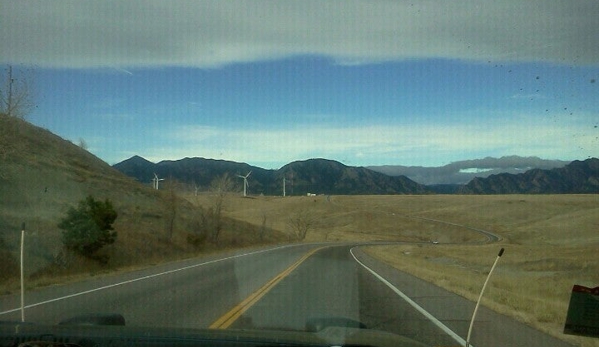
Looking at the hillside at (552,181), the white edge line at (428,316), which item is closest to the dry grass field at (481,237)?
the white edge line at (428,316)

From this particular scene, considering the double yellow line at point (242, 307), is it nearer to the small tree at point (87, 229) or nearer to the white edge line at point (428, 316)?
the white edge line at point (428, 316)

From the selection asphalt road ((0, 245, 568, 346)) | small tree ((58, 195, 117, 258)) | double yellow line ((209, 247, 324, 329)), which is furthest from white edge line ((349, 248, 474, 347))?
small tree ((58, 195, 117, 258))

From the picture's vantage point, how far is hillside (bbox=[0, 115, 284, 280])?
3619 centimetres

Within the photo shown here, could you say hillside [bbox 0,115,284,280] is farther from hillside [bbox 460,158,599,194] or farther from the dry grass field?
hillside [bbox 460,158,599,194]

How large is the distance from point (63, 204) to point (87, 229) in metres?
14.8

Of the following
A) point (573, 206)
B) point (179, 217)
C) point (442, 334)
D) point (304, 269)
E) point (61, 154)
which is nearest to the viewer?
point (442, 334)

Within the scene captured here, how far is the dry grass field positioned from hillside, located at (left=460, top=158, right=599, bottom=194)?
3710 mm

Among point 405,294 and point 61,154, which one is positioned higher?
point 61,154

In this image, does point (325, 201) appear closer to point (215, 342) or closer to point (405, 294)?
point (405, 294)

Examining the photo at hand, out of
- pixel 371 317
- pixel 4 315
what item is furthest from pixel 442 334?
pixel 4 315

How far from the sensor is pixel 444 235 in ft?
327

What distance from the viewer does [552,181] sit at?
11575 centimetres

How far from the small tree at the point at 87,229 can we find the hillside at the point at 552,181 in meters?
30.6

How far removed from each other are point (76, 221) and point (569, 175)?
71270 mm
